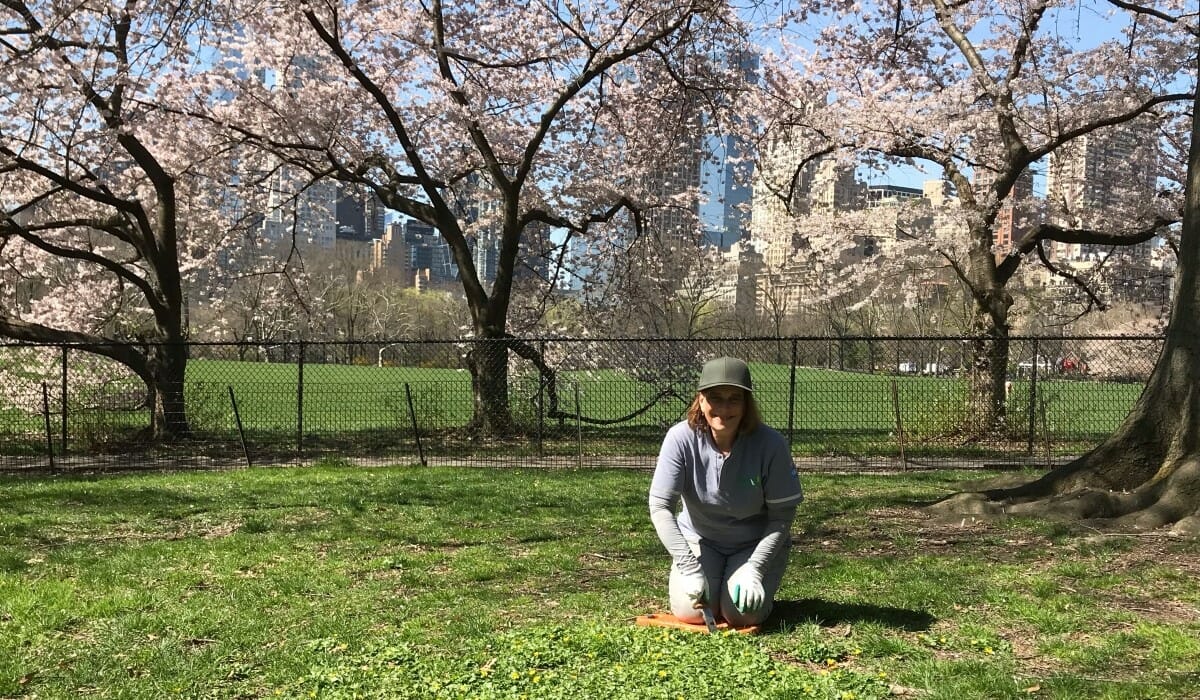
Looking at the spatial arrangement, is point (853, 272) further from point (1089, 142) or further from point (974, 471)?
point (974, 471)

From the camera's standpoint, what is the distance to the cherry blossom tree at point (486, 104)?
14.9m

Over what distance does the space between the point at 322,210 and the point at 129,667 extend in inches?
754

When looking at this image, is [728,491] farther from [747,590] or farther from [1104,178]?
[1104,178]

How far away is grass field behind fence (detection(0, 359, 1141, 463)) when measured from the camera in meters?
13.1

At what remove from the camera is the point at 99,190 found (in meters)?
15.6

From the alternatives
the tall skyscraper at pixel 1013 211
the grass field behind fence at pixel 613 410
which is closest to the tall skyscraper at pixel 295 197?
the grass field behind fence at pixel 613 410

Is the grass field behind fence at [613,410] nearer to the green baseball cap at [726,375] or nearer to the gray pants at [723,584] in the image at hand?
the gray pants at [723,584]

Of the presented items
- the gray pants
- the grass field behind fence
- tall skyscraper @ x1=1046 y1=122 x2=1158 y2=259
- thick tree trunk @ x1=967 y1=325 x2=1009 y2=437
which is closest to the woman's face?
the gray pants

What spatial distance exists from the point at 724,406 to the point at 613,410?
9.75m

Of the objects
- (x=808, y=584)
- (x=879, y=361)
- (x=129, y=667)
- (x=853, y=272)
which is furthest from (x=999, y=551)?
(x=853, y=272)

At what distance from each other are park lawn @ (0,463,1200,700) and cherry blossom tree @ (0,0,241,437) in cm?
553

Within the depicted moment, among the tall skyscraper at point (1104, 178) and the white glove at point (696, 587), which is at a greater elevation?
the tall skyscraper at point (1104, 178)

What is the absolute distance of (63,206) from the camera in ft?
59.4

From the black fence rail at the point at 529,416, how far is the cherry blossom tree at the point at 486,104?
0.95 m
